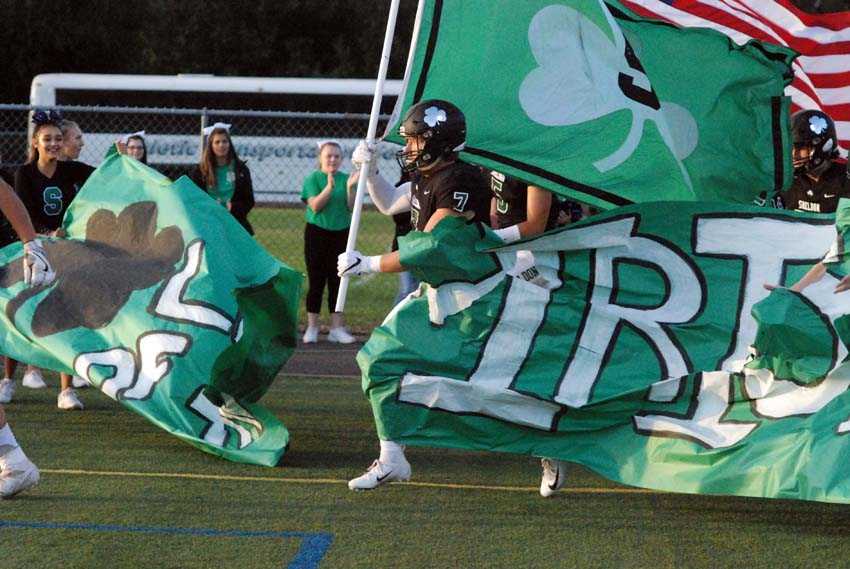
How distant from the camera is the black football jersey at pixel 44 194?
8.73 meters

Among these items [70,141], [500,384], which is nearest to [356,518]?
[500,384]

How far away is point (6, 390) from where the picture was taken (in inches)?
345

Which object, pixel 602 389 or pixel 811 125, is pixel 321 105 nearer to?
pixel 811 125

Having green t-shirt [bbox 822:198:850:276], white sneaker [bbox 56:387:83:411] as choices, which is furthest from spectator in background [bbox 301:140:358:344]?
green t-shirt [bbox 822:198:850:276]

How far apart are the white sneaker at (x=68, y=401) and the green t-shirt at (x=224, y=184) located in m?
2.94

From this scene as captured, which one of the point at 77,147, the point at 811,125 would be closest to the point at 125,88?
the point at 77,147

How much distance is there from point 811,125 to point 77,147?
16.3 feet

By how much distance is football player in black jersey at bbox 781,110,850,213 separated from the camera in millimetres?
8664

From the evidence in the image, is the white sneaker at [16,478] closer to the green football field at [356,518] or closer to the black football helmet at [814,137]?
the green football field at [356,518]

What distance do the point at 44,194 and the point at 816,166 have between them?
5.10m

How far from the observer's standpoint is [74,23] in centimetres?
3494

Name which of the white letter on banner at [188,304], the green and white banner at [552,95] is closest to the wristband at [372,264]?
the green and white banner at [552,95]

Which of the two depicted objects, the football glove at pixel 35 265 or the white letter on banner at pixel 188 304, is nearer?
the football glove at pixel 35 265

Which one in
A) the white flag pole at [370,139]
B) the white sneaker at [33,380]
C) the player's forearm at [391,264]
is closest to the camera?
the player's forearm at [391,264]
